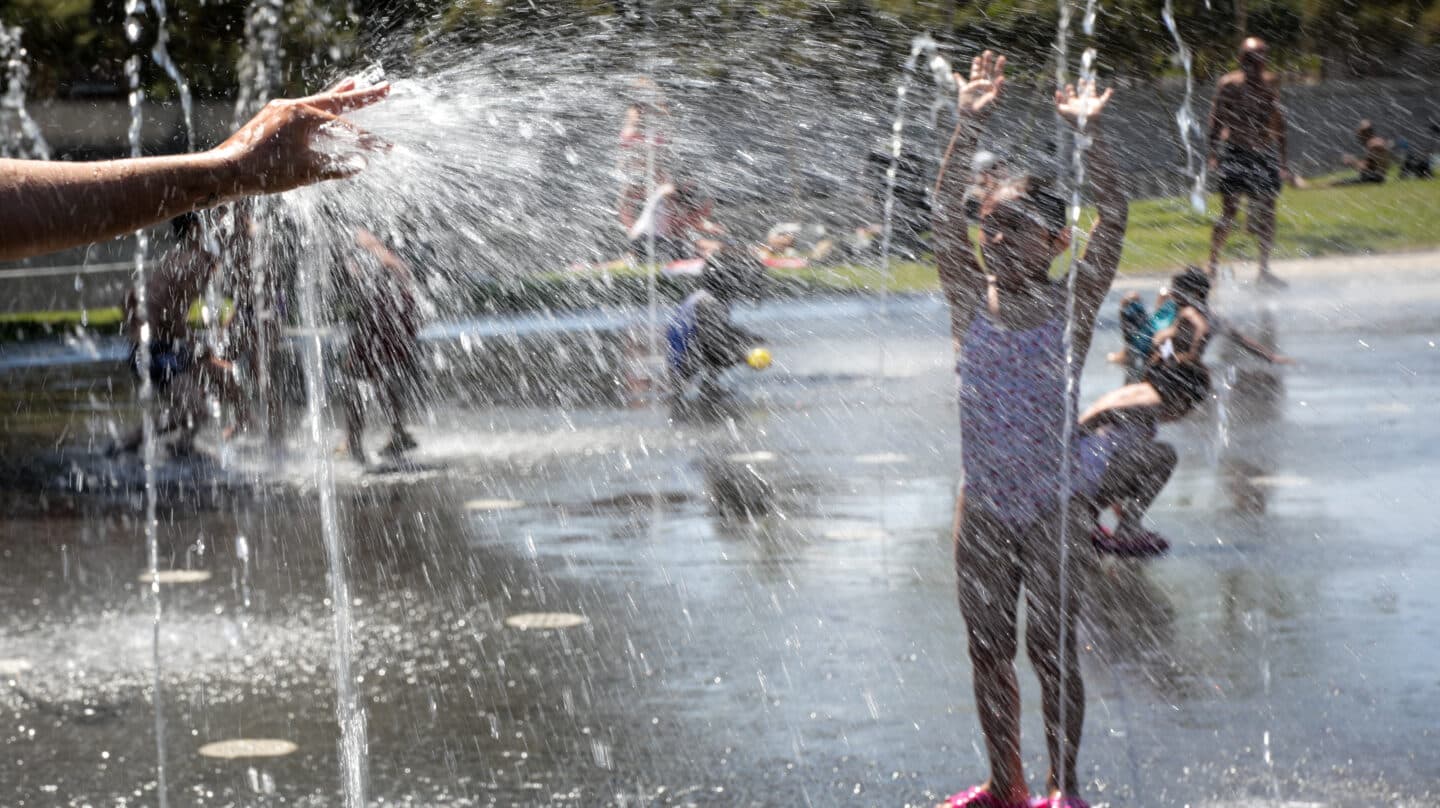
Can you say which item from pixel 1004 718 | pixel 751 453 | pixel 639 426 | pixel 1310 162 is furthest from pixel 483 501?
pixel 1310 162

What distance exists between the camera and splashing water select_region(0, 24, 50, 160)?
66.1 ft

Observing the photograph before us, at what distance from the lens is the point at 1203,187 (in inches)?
650

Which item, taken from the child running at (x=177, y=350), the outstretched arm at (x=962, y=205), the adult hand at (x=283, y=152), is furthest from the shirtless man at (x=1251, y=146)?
the adult hand at (x=283, y=152)

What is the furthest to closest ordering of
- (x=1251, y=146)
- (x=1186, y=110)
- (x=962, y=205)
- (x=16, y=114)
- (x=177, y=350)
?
(x=16, y=114), (x=1186, y=110), (x=1251, y=146), (x=177, y=350), (x=962, y=205)

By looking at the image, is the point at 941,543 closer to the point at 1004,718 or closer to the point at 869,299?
the point at 1004,718

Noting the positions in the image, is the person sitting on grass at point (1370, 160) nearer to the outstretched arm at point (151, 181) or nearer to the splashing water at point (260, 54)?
the splashing water at point (260, 54)

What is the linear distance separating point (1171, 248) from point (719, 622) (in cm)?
1051

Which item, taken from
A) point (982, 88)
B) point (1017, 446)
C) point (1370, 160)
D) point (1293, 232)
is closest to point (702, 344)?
point (1293, 232)

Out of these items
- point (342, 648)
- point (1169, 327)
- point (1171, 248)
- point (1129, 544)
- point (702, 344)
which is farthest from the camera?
point (1171, 248)

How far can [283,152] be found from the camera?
278cm

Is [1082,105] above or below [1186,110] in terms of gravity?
above

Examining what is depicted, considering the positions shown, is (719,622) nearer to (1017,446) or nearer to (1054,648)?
(1054,648)

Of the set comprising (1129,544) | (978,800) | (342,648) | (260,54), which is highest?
(978,800)

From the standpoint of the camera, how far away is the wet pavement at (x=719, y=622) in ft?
14.6
